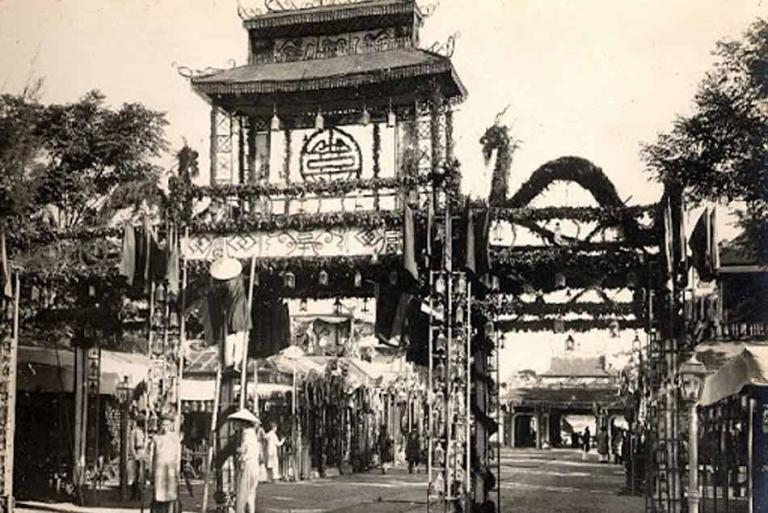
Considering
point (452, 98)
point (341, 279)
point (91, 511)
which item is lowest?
point (91, 511)

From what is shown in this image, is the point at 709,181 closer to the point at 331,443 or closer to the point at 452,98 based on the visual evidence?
the point at 452,98

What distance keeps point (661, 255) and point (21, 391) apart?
12.8 metres

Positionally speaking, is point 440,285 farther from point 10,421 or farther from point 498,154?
point 10,421

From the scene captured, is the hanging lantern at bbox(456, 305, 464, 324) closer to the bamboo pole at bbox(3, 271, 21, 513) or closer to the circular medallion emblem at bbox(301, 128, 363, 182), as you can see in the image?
the circular medallion emblem at bbox(301, 128, 363, 182)

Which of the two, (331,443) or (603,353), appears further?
(603,353)

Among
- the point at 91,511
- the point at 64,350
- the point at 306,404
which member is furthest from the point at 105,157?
the point at 91,511

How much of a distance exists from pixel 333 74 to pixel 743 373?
9.71m

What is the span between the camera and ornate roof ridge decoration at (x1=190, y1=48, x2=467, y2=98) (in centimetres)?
1695

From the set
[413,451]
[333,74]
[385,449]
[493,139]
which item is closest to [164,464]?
[493,139]

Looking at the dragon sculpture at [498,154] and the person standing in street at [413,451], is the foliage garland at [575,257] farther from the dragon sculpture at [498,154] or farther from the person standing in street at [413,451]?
the person standing in street at [413,451]

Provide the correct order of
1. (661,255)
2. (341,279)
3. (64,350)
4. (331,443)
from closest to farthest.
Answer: (661,255) → (341,279) → (64,350) → (331,443)

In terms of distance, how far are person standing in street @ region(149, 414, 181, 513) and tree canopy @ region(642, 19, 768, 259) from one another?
9.01m

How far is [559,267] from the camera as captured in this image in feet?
43.7

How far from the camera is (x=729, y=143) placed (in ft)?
56.4
